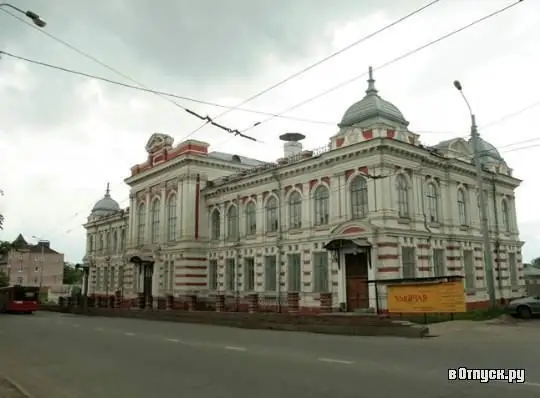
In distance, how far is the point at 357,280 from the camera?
28.5 metres

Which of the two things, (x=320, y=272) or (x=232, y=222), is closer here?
(x=320, y=272)

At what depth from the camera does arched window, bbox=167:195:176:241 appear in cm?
4212

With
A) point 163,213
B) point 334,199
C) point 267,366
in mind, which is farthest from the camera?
point 163,213

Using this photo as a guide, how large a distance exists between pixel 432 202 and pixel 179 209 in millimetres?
19341

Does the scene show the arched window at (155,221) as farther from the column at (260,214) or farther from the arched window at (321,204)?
the arched window at (321,204)

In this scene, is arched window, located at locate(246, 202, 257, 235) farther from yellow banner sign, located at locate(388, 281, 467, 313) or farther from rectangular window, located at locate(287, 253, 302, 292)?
yellow banner sign, located at locate(388, 281, 467, 313)

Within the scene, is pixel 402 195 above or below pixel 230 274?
above

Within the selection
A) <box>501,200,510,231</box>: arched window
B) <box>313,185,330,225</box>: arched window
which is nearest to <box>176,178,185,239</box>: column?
<box>313,185,330,225</box>: arched window

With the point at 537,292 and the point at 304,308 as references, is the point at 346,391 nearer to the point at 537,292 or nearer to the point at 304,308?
the point at 304,308

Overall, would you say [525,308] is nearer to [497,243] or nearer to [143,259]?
[497,243]

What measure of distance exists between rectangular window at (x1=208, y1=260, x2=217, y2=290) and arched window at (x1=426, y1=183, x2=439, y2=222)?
1667cm

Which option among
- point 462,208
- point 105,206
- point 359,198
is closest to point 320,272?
point 359,198

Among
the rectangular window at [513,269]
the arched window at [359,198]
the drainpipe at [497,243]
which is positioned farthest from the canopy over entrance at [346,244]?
the rectangular window at [513,269]

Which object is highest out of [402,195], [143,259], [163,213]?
[163,213]
